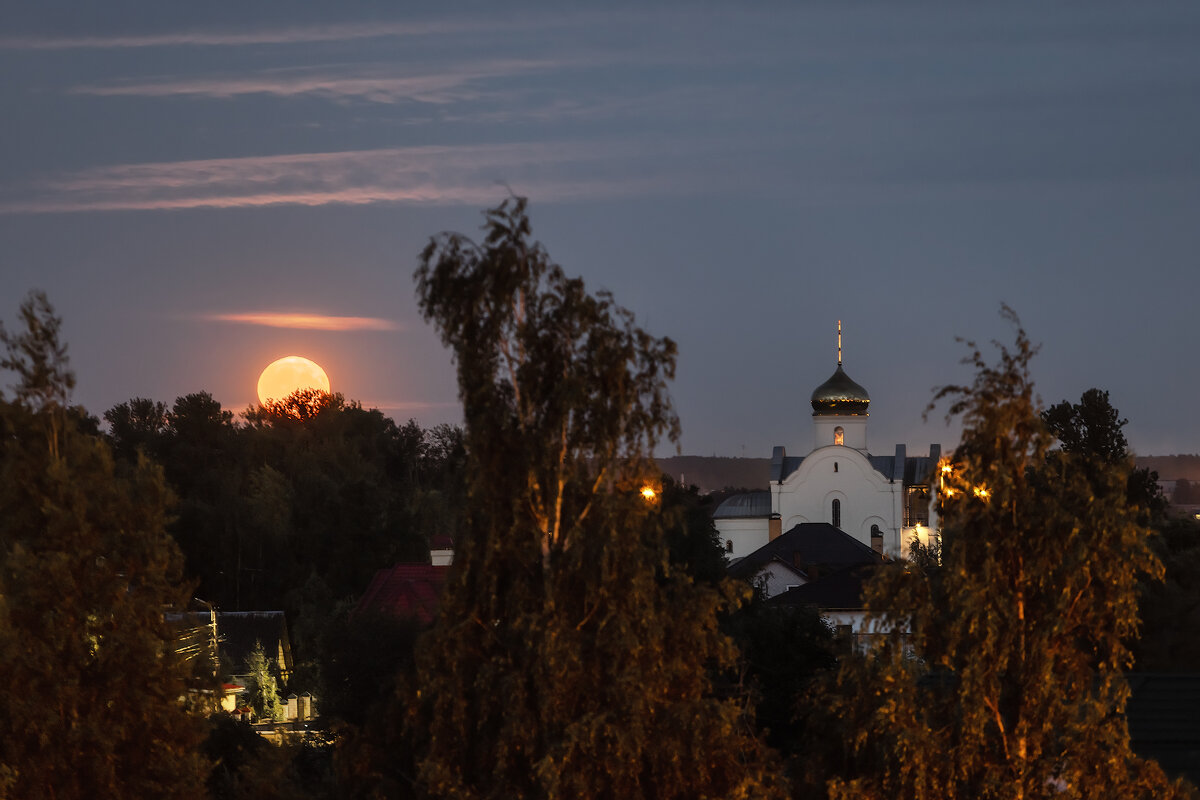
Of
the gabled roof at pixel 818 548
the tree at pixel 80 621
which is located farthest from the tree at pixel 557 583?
the gabled roof at pixel 818 548

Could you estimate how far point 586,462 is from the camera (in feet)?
→ 40.7

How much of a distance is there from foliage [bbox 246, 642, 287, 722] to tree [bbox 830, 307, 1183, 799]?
25552mm

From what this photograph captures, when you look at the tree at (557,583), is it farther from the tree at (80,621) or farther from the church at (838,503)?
the church at (838,503)

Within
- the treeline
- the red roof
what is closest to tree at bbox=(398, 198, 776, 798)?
the red roof

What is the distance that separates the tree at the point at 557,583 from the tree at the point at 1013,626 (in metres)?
1.36

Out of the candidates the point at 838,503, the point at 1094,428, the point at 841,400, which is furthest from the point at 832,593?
the point at 841,400

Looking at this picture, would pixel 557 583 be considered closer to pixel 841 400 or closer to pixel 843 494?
pixel 843 494

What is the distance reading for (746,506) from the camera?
285 feet

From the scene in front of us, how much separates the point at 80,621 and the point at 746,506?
7343 cm

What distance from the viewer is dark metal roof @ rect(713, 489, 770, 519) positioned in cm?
8619

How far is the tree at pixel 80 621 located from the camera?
14.1 m

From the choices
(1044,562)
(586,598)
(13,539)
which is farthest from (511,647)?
(13,539)

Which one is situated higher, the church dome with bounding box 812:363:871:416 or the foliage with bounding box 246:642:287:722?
the church dome with bounding box 812:363:871:416

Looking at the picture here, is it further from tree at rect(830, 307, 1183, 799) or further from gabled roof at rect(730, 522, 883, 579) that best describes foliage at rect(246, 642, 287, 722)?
gabled roof at rect(730, 522, 883, 579)
